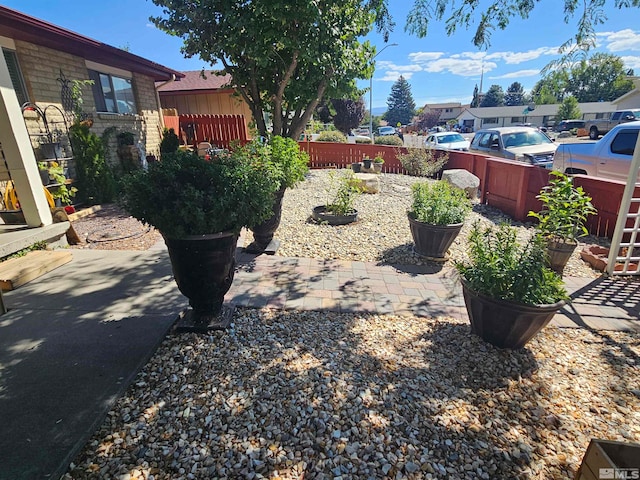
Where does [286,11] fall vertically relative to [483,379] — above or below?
above

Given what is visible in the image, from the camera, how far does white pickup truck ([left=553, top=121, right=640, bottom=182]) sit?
6.45 metres

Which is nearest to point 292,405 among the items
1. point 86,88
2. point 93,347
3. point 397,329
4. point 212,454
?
point 212,454

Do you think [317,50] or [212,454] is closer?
[212,454]

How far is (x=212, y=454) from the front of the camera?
5.78 ft

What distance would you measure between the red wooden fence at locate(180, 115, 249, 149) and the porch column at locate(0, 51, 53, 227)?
10.8 m

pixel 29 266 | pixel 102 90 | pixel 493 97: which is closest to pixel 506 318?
pixel 29 266

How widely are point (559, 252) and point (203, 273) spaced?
13.9ft

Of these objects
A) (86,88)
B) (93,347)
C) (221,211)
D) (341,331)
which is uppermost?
(86,88)

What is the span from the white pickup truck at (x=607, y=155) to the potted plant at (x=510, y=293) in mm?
4725

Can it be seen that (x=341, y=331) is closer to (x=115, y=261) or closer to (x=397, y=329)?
(x=397, y=329)

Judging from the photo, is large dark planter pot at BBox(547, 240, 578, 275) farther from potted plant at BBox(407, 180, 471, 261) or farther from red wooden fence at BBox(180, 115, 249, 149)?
red wooden fence at BBox(180, 115, 249, 149)

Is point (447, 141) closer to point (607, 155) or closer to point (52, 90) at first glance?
point (607, 155)

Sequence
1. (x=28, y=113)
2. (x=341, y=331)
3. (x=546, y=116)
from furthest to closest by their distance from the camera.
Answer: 1. (x=546, y=116)
2. (x=28, y=113)
3. (x=341, y=331)

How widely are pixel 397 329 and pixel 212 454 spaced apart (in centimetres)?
184
